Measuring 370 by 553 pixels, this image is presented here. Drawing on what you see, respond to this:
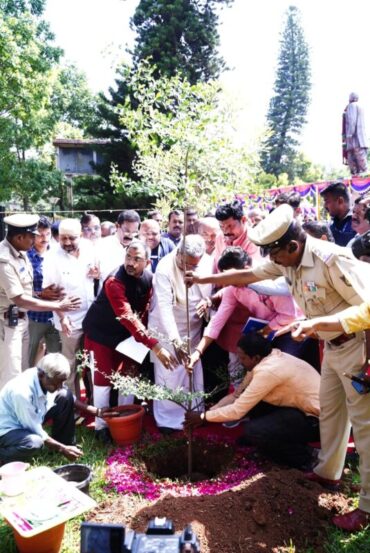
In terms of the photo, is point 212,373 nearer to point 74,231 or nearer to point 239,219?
point 239,219

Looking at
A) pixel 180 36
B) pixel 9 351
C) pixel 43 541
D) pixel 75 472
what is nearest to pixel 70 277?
pixel 9 351

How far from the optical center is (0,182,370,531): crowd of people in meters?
2.76

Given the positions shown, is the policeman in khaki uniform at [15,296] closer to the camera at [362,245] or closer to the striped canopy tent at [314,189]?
the camera at [362,245]

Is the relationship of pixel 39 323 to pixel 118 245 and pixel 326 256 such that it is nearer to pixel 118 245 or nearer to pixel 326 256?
pixel 118 245

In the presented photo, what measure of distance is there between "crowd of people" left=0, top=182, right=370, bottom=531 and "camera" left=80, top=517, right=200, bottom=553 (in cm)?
107

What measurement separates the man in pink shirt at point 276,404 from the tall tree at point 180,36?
1955 centimetres

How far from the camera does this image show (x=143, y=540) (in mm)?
1715

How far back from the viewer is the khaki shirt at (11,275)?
4043mm

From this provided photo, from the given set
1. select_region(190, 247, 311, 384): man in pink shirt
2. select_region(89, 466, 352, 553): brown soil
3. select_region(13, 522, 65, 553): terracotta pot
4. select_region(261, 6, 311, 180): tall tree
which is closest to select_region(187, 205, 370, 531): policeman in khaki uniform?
select_region(89, 466, 352, 553): brown soil

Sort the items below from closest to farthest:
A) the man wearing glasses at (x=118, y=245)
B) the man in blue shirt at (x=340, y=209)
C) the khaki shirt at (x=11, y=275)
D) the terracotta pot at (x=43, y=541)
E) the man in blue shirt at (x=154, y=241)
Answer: the terracotta pot at (x=43, y=541) < the khaki shirt at (x=11, y=275) < the man in blue shirt at (x=340, y=209) < the man wearing glasses at (x=118, y=245) < the man in blue shirt at (x=154, y=241)

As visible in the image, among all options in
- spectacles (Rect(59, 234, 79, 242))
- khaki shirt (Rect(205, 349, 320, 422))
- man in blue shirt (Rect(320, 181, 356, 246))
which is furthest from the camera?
man in blue shirt (Rect(320, 181, 356, 246))

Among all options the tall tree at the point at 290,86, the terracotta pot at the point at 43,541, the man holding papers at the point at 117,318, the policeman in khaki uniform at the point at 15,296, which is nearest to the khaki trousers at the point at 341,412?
the man holding papers at the point at 117,318

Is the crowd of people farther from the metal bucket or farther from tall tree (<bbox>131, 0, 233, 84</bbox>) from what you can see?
tall tree (<bbox>131, 0, 233, 84</bbox>)

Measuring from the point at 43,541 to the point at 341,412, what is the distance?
2006 mm
